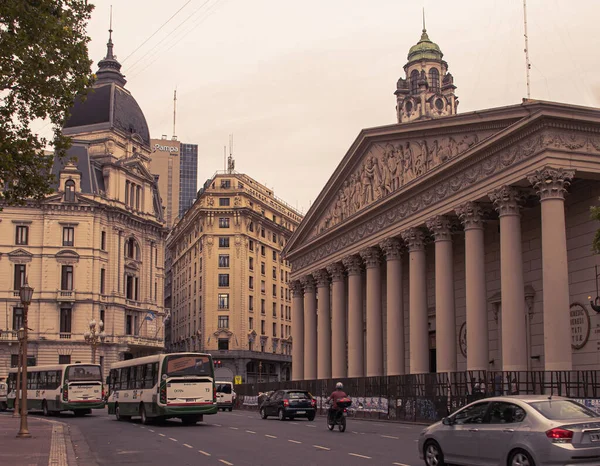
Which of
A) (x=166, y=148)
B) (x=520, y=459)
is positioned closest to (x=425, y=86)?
(x=166, y=148)

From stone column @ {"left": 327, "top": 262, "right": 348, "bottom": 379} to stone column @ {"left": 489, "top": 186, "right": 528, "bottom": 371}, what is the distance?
830 inches

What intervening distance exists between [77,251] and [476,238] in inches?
2177

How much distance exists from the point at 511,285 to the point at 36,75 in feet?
69.4

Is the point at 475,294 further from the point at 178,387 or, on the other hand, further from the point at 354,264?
the point at 354,264

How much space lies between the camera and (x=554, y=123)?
31.8 metres

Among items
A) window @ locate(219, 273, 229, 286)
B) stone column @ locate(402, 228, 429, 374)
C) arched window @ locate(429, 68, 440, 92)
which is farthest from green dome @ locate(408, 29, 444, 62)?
stone column @ locate(402, 228, 429, 374)

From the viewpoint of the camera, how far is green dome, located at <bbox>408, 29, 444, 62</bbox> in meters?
121

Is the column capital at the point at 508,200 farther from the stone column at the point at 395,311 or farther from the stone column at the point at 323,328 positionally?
the stone column at the point at 323,328

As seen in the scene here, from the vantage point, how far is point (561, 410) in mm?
14266

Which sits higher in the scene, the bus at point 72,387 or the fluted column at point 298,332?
the fluted column at point 298,332

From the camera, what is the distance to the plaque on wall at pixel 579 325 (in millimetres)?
34719

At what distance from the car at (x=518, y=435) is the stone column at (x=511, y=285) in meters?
17.5

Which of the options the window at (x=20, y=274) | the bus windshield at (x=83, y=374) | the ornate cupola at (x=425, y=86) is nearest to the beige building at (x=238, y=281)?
the window at (x=20, y=274)

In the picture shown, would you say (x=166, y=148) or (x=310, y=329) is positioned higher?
(x=166, y=148)
